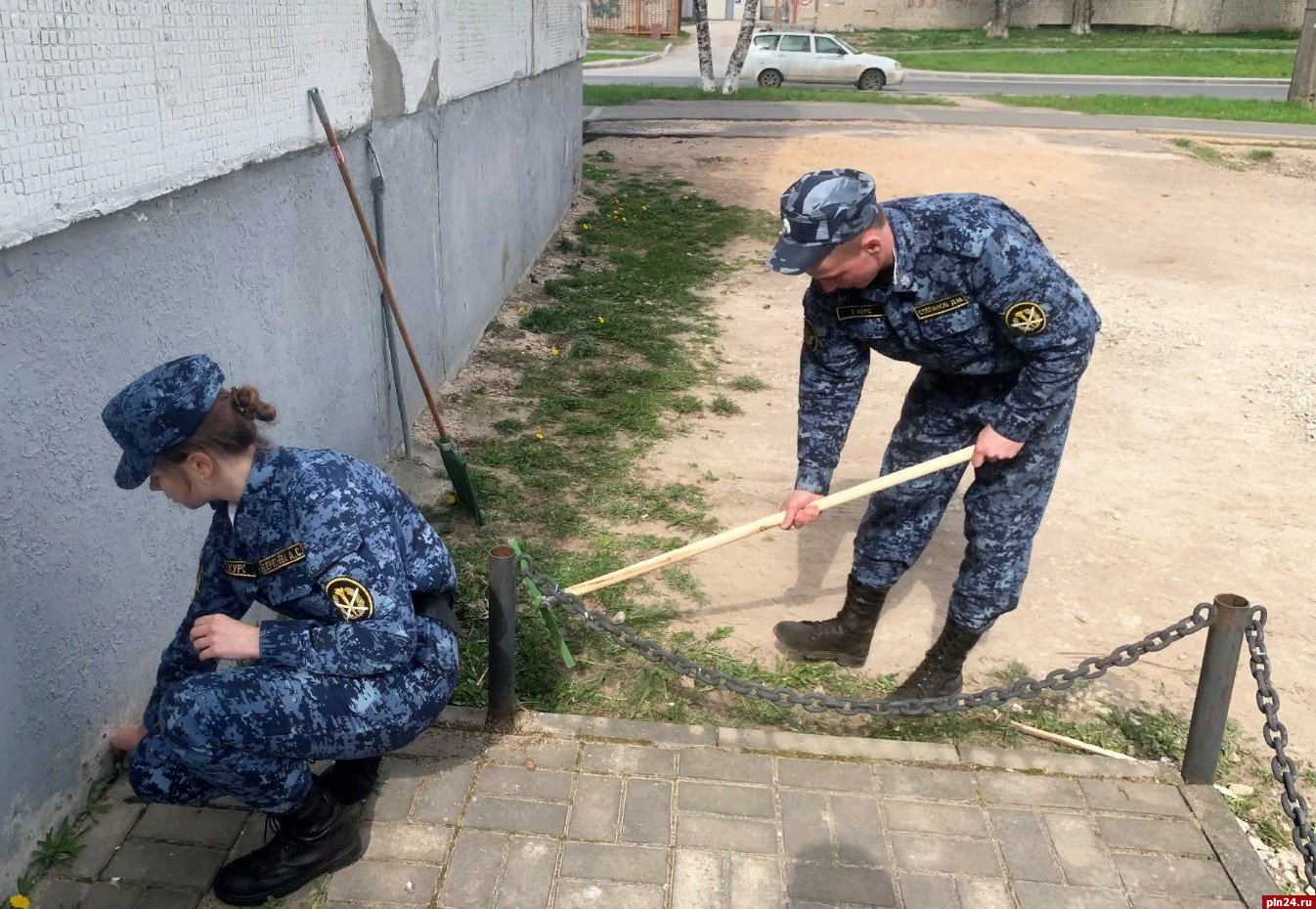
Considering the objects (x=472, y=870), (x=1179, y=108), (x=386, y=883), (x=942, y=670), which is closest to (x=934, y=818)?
(x=942, y=670)

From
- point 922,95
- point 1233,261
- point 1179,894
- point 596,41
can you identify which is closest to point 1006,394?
point 1179,894

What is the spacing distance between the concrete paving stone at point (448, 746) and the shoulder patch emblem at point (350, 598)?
98 centimetres

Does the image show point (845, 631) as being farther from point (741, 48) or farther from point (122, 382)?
point (741, 48)

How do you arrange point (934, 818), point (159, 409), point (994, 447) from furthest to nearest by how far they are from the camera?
point (994, 447) → point (934, 818) → point (159, 409)

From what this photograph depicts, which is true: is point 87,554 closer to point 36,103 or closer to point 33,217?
point 33,217

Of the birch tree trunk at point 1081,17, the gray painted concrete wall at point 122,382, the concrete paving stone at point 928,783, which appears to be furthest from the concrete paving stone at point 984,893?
the birch tree trunk at point 1081,17

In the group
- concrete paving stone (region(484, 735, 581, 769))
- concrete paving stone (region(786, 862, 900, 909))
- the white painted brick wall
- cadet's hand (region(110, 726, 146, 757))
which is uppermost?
the white painted brick wall

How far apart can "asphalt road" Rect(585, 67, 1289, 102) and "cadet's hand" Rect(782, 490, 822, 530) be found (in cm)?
2168

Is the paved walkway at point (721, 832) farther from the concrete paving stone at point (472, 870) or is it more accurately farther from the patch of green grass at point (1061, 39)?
the patch of green grass at point (1061, 39)

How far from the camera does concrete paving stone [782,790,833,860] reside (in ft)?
9.67

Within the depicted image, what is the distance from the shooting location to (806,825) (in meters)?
3.03

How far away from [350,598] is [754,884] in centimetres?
134

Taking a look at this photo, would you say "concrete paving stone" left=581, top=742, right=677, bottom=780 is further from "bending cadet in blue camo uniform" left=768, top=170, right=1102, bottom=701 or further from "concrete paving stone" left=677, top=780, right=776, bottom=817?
"bending cadet in blue camo uniform" left=768, top=170, right=1102, bottom=701

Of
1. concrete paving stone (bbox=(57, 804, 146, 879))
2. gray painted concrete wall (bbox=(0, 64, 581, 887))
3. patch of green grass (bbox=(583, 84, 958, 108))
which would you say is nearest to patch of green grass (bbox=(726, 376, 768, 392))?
gray painted concrete wall (bbox=(0, 64, 581, 887))
